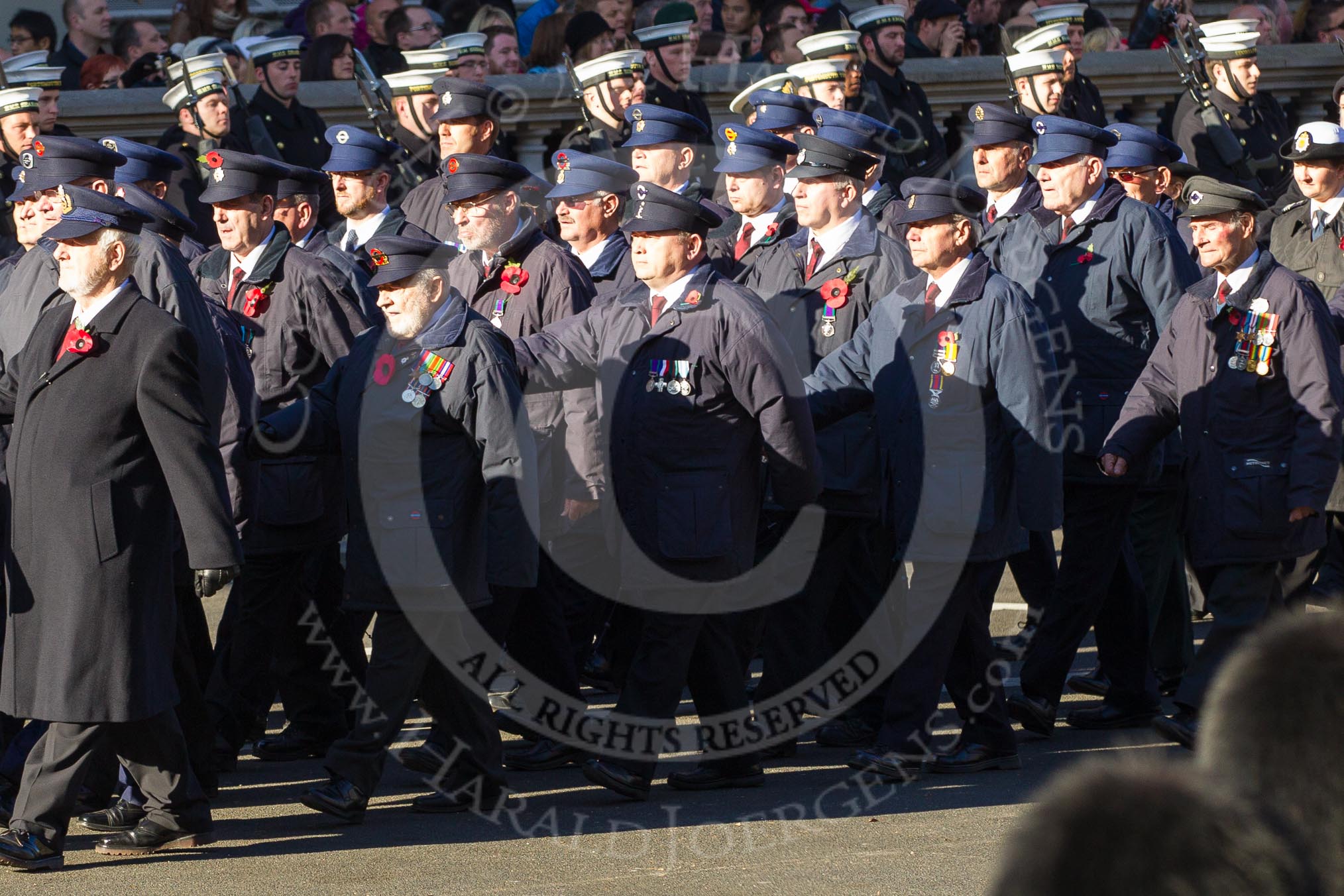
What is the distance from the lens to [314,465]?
23.3ft

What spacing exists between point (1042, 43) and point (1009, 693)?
4922mm

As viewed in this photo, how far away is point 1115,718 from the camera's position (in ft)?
24.7

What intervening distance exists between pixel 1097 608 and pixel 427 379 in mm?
2692

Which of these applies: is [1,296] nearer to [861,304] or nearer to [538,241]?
[538,241]

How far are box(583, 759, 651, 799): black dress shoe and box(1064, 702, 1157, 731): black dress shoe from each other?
185 centimetres

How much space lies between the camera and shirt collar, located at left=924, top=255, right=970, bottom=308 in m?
6.90

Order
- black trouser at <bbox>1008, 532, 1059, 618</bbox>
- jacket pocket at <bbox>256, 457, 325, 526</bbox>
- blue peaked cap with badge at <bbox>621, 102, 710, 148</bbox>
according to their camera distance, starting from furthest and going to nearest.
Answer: blue peaked cap with badge at <bbox>621, 102, 710, 148</bbox>
black trouser at <bbox>1008, 532, 1059, 618</bbox>
jacket pocket at <bbox>256, 457, 325, 526</bbox>

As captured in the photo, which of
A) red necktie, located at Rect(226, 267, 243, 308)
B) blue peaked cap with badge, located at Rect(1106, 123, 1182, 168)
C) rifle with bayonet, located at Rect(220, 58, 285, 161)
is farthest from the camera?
rifle with bayonet, located at Rect(220, 58, 285, 161)

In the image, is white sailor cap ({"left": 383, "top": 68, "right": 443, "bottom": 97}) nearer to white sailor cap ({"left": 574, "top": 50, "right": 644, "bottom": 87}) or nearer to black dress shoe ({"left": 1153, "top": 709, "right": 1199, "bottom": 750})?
white sailor cap ({"left": 574, "top": 50, "right": 644, "bottom": 87})

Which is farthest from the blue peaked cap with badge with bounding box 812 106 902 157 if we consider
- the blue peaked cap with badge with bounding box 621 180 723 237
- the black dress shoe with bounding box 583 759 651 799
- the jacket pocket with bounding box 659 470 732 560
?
the black dress shoe with bounding box 583 759 651 799

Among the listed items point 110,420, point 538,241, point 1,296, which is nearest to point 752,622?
point 538,241

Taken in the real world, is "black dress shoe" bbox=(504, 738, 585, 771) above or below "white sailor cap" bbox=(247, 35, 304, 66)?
below

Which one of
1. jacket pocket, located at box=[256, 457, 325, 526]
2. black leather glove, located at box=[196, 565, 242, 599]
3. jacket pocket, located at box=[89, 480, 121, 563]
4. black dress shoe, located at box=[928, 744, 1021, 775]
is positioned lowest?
black dress shoe, located at box=[928, 744, 1021, 775]

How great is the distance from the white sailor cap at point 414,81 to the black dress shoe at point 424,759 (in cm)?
452
